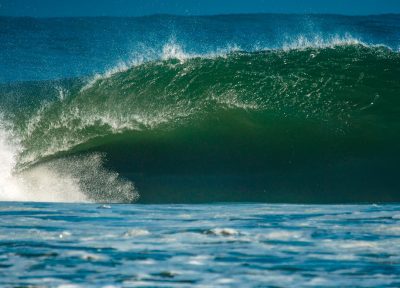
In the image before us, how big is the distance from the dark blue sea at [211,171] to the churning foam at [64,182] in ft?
0.10

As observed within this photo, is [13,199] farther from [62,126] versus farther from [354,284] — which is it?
[354,284]

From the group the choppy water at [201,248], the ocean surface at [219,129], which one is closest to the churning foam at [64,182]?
the ocean surface at [219,129]

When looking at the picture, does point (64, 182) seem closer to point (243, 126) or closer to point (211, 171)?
point (211, 171)

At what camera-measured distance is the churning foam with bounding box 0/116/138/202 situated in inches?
336

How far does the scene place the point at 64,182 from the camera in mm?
9094

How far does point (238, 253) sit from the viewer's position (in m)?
4.54

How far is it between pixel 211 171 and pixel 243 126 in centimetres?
112

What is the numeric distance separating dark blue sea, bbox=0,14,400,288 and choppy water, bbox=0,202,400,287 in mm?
16

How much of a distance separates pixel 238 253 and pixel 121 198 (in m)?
4.11

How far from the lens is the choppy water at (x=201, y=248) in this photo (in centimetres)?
394

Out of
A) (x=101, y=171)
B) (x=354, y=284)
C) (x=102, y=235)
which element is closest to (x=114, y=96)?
(x=101, y=171)

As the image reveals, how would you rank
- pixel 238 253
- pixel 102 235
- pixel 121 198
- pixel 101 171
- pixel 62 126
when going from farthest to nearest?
pixel 62 126
pixel 101 171
pixel 121 198
pixel 102 235
pixel 238 253

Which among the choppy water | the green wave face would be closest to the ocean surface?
the green wave face

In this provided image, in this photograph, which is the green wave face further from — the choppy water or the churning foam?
the choppy water
